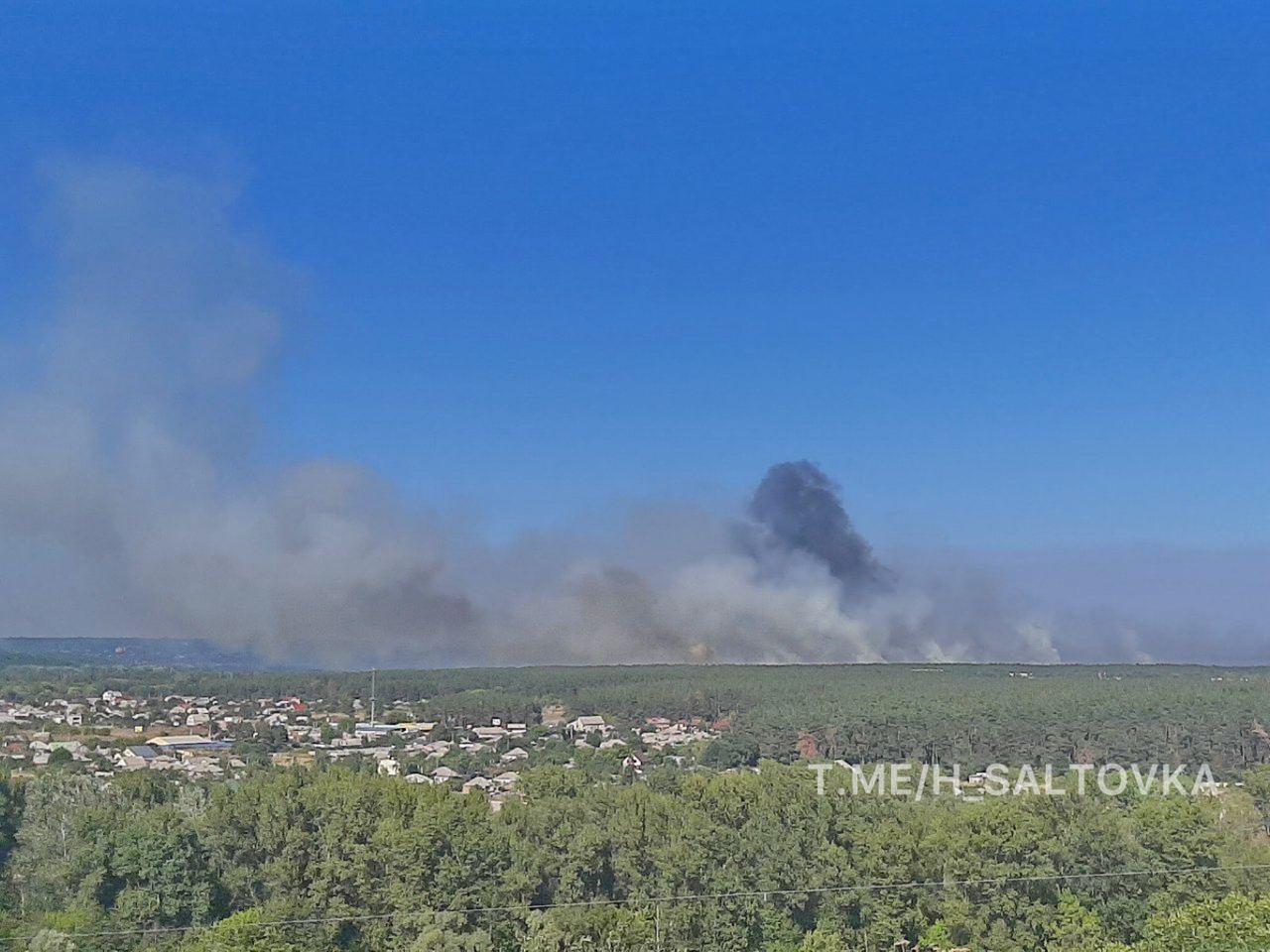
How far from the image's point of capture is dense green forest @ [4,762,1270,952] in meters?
18.5

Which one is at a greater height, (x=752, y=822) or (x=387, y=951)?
(x=752, y=822)

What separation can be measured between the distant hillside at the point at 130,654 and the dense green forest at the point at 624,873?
1923 inches

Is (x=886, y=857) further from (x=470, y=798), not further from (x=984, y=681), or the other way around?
(x=984, y=681)

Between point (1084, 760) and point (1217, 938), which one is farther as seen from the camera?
point (1084, 760)

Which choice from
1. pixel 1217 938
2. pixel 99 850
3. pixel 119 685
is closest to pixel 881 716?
pixel 1217 938

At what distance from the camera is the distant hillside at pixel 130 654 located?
233ft

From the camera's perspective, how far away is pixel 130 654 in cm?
7694

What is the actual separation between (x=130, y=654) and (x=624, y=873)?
66.3 meters

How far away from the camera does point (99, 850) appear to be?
19.8 m

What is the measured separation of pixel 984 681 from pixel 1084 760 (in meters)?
19.2

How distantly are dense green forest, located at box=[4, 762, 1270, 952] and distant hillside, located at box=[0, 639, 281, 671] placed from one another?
48.8 metres

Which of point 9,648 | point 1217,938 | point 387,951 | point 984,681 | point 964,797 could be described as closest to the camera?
point 1217,938

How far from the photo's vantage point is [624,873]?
20.2m

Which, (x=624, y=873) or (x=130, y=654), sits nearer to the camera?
(x=624, y=873)
